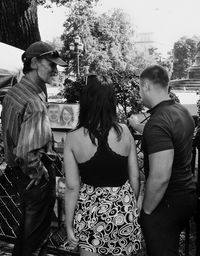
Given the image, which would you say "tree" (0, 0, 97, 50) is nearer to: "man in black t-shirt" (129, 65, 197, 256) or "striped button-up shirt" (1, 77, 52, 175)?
"striped button-up shirt" (1, 77, 52, 175)

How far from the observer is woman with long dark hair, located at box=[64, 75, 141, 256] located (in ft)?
7.20

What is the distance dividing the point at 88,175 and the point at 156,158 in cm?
41

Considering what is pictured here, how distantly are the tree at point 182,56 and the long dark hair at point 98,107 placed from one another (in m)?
93.2

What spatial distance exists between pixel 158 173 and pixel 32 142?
0.87 meters

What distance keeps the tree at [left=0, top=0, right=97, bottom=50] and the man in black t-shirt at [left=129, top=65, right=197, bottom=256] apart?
5.28m

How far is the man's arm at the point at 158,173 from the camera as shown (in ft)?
7.04

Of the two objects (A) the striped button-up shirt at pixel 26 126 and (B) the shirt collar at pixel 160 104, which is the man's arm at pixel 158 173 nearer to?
(B) the shirt collar at pixel 160 104

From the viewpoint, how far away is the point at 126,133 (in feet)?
7.54

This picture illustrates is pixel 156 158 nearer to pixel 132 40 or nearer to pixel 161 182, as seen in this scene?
pixel 161 182

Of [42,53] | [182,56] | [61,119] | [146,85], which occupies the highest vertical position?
[42,53]

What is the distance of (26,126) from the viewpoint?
8.18 feet

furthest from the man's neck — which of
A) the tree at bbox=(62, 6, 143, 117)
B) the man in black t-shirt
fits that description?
the tree at bbox=(62, 6, 143, 117)

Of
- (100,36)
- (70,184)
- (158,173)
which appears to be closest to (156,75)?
(158,173)

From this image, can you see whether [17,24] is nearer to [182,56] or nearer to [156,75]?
[156,75]
